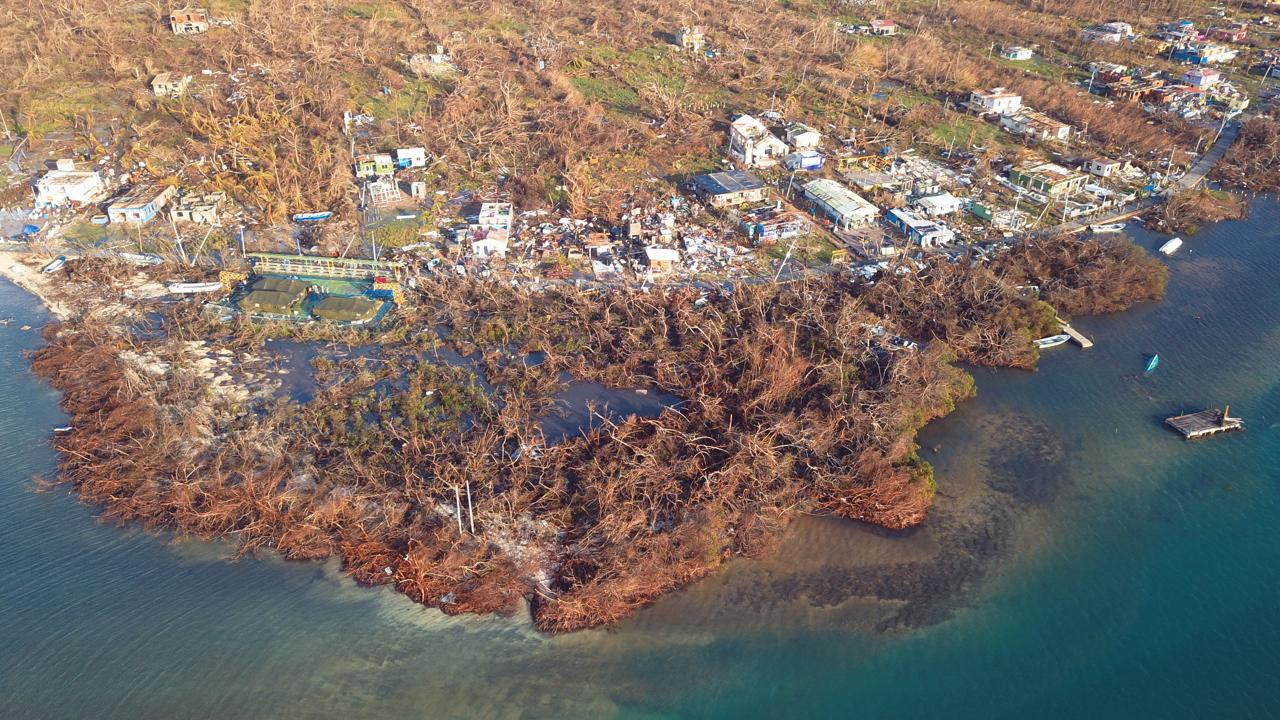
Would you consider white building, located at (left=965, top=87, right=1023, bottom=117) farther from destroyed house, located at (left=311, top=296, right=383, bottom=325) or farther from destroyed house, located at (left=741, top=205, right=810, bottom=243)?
destroyed house, located at (left=311, top=296, right=383, bottom=325)

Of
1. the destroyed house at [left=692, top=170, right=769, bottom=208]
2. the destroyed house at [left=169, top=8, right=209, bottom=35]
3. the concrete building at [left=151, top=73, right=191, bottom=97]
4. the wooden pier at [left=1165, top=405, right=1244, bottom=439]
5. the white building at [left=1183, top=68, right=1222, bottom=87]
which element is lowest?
the wooden pier at [left=1165, top=405, right=1244, bottom=439]

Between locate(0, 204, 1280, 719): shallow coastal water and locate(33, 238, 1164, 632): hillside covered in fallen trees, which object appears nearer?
locate(0, 204, 1280, 719): shallow coastal water

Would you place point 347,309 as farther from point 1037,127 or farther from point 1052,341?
point 1037,127

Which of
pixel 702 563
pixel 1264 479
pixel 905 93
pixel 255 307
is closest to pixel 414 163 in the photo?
pixel 255 307

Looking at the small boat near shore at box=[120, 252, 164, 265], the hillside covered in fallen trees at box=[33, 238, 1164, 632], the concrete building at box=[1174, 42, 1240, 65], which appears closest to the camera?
the hillside covered in fallen trees at box=[33, 238, 1164, 632]

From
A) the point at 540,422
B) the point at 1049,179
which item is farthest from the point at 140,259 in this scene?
the point at 1049,179

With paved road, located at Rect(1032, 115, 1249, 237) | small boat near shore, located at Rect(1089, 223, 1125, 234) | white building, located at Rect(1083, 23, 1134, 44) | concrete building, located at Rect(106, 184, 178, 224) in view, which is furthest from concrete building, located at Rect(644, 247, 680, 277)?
white building, located at Rect(1083, 23, 1134, 44)

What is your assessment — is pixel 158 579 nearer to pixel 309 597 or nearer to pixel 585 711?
pixel 309 597

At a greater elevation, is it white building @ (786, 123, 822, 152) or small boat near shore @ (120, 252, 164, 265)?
white building @ (786, 123, 822, 152)
